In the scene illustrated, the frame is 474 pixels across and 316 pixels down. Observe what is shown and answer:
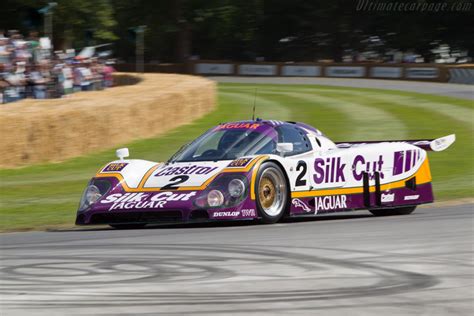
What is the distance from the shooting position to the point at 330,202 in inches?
456

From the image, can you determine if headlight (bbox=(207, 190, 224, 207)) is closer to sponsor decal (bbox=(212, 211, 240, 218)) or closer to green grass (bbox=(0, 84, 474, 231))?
sponsor decal (bbox=(212, 211, 240, 218))

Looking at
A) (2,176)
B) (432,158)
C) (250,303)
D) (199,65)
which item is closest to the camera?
(250,303)

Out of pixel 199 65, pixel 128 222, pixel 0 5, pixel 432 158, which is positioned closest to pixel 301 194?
pixel 128 222

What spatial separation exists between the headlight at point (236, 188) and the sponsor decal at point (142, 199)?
Answer: 1.21 ft

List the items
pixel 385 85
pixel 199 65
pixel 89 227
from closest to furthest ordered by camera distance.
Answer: pixel 89 227 < pixel 385 85 < pixel 199 65

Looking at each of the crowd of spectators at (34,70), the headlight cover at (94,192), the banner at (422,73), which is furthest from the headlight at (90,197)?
the banner at (422,73)

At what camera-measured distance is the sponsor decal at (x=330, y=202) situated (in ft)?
37.4

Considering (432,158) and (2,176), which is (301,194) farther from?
(432,158)

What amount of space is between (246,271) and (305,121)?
21.0 m

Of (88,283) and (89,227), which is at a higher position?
(88,283)

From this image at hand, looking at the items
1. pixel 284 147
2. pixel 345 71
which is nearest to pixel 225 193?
pixel 284 147

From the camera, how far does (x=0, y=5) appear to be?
51.2m

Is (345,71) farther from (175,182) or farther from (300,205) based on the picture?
(175,182)

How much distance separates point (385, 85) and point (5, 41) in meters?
24.0
